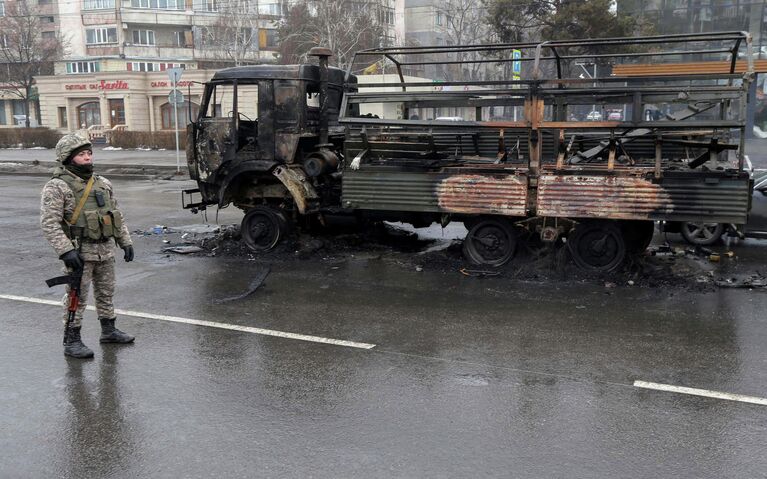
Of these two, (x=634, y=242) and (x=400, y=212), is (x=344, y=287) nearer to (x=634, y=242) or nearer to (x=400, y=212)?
(x=400, y=212)

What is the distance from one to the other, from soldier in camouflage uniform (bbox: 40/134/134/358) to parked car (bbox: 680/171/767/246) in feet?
25.2

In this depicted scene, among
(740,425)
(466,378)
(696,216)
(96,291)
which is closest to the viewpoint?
(740,425)

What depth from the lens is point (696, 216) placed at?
750 centimetres

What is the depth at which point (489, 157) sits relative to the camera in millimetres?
10078

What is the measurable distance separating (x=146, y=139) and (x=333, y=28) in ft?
43.1

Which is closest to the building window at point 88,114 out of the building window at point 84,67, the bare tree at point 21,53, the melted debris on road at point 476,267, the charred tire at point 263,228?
the bare tree at point 21,53

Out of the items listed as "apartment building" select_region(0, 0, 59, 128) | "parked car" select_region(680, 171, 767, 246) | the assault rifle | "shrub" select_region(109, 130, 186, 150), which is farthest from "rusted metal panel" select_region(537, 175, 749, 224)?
"apartment building" select_region(0, 0, 59, 128)

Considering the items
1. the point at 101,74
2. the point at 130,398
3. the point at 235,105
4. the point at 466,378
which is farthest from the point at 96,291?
the point at 101,74

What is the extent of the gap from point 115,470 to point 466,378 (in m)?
2.45

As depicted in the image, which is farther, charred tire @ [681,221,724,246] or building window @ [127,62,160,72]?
building window @ [127,62,160,72]

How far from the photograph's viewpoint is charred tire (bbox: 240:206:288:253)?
971cm

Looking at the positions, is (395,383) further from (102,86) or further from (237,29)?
(237,29)

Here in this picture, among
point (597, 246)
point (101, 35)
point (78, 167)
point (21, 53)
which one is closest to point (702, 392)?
point (597, 246)

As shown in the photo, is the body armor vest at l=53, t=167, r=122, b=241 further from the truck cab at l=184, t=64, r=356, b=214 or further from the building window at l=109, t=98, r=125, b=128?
the building window at l=109, t=98, r=125, b=128
